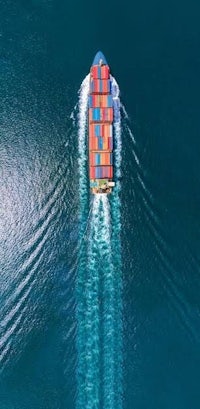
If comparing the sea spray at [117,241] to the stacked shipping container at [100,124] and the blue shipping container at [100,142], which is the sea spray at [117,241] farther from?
the blue shipping container at [100,142]

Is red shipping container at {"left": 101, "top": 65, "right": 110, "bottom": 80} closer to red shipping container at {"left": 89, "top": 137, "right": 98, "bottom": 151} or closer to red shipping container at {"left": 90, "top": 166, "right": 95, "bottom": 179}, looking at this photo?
red shipping container at {"left": 89, "top": 137, "right": 98, "bottom": 151}

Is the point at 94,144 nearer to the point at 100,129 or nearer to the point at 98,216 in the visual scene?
the point at 100,129

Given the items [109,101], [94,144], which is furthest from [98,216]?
[109,101]

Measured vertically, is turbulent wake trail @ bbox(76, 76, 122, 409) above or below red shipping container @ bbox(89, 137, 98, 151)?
below

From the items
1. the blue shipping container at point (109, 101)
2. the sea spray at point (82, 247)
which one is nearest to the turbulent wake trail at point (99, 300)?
the sea spray at point (82, 247)

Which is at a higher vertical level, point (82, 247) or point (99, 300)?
point (82, 247)

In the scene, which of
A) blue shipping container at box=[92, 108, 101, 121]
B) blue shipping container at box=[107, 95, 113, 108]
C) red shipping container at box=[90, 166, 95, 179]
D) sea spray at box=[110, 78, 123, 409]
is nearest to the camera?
sea spray at box=[110, 78, 123, 409]

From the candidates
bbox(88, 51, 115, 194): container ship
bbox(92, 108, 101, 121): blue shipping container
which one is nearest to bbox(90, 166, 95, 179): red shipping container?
bbox(88, 51, 115, 194): container ship
